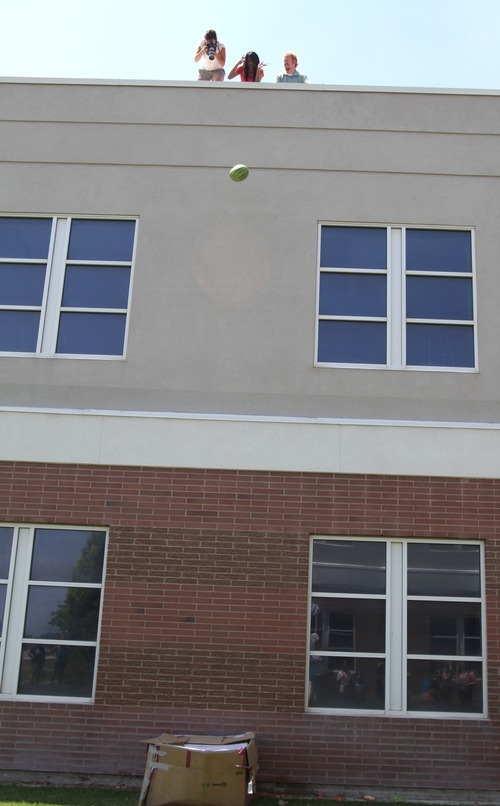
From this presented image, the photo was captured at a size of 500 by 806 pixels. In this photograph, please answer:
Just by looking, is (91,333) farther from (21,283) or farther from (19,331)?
(21,283)

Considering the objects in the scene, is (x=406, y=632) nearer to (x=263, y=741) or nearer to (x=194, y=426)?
(x=263, y=741)

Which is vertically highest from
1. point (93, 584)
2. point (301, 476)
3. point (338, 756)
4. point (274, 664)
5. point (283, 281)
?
point (283, 281)

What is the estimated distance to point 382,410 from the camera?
9945 mm

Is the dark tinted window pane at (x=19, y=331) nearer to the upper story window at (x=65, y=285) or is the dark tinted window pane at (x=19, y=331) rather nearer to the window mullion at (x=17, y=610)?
the upper story window at (x=65, y=285)

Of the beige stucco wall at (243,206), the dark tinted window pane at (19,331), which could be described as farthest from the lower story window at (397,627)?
the dark tinted window pane at (19,331)

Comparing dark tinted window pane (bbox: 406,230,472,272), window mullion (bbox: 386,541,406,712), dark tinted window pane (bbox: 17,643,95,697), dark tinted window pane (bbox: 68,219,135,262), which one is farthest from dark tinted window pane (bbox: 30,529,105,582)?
dark tinted window pane (bbox: 406,230,472,272)

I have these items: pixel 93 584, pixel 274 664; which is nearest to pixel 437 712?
pixel 274 664

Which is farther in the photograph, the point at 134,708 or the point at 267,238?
the point at 267,238

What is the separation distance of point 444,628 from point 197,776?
122 inches

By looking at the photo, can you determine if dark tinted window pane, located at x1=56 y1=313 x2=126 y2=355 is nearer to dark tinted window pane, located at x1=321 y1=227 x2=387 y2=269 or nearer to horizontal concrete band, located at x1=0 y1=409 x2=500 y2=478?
horizontal concrete band, located at x1=0 y1=409 x2=500 y2=478

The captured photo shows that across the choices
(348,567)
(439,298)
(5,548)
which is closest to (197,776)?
(348,567)

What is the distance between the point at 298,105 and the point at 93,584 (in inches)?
244

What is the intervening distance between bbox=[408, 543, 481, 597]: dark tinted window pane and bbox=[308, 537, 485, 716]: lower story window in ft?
0.04

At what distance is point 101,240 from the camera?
10664mm
